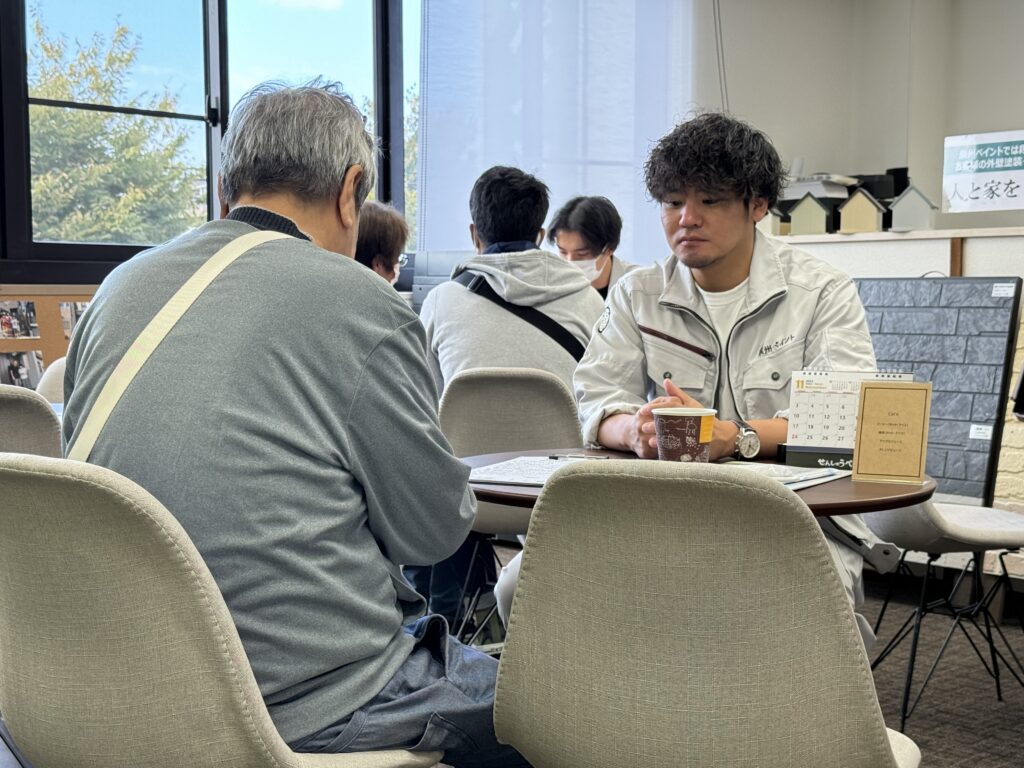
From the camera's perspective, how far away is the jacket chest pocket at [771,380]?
223 cm

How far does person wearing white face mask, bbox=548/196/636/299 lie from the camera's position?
4547 mm

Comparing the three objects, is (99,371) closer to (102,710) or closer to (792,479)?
(102,710)

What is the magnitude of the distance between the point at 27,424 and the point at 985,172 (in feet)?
11.7

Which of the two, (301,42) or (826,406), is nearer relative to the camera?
(826,406)

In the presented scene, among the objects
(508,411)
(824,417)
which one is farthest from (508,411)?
(824,417)

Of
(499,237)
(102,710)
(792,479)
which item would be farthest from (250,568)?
(499,237)

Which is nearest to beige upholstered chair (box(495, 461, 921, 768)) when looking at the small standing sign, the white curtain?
the small standing sign

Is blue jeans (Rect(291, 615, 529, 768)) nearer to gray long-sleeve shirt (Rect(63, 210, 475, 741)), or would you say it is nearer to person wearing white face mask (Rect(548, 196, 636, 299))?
gray long-sleeve shirt (Rect(63, 210, 475, 741))

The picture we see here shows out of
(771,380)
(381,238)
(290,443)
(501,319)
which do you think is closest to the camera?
(290,443)

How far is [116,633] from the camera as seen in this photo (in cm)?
112

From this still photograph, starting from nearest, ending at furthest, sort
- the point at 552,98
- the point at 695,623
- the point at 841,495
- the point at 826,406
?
1. the point at 695,623
2. the point at 841,495
3. the point at 826,406
4. the point at 552,98

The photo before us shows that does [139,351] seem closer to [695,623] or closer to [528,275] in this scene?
[695,623]

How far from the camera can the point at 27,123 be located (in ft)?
13.6

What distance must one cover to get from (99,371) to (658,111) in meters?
4.73
